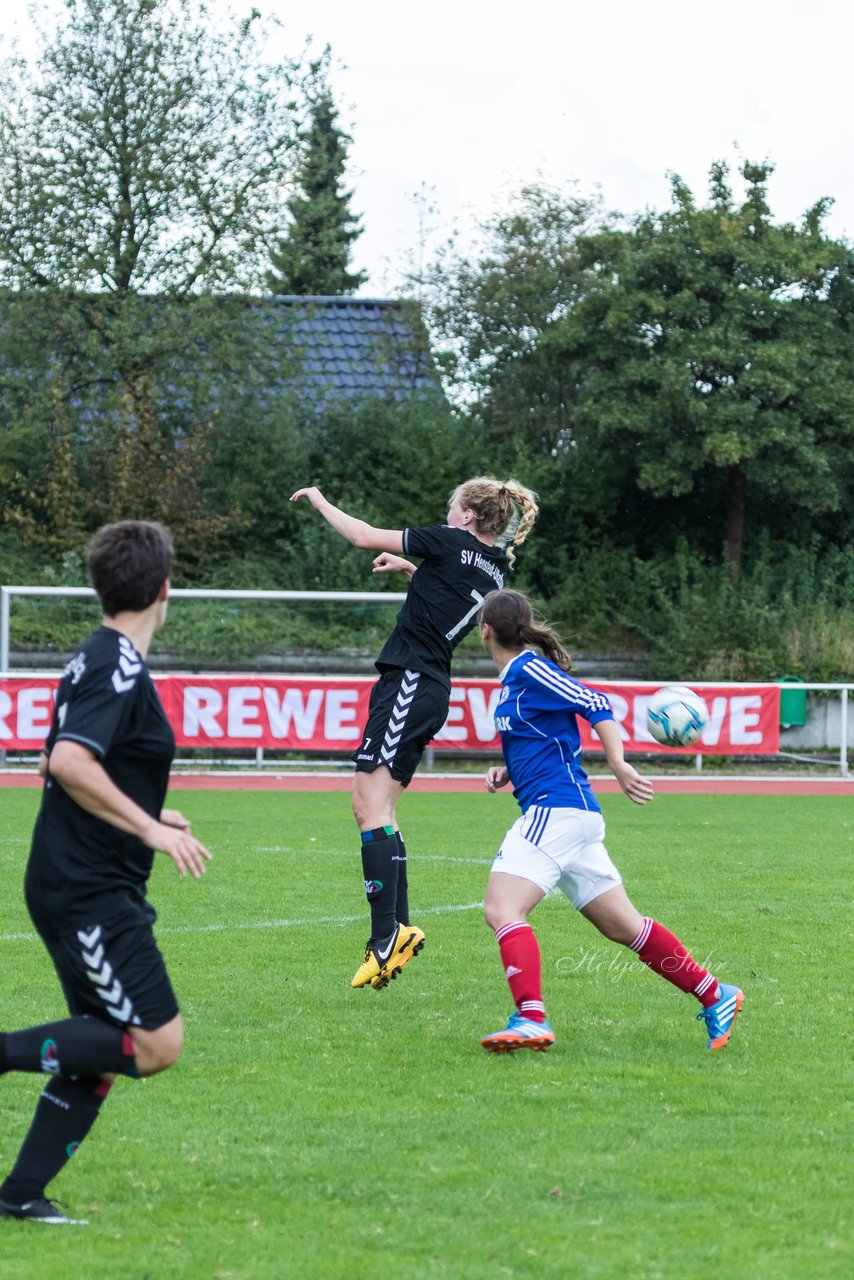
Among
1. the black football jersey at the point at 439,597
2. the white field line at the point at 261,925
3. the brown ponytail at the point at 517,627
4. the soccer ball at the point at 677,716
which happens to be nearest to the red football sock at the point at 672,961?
the brown ponytail at the point at 517,627

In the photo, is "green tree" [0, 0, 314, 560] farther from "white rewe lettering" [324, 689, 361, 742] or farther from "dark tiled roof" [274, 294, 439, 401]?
"white rewe lettering" [324, 689, 361, 742]

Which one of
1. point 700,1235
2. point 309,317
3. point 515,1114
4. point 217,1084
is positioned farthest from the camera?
point 309,317

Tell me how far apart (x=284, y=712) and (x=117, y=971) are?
14.6 meters

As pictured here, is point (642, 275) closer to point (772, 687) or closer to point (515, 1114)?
point (772, 687)

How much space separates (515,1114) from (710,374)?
2053 cm

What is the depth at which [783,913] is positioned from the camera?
30.0ft

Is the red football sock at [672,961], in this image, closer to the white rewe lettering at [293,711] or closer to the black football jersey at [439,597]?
the black football jersey at [439,597]

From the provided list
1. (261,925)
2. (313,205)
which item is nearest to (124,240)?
(313,205)

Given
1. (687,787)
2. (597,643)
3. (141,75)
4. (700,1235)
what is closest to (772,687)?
(687,787)

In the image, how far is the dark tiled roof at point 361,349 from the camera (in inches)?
1120

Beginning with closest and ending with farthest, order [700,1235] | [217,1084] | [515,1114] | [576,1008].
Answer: [700,1235] → [515,1114] → [217,1084] → [576,1008]

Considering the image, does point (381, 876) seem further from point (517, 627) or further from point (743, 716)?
point (743, 716)

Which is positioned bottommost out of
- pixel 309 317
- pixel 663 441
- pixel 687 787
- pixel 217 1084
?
pixel 687 787

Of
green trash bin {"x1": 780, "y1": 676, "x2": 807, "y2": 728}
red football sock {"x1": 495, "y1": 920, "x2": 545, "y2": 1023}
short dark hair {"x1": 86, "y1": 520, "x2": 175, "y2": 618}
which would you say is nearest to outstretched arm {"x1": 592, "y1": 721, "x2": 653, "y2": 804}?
red football sock {"x1": 495, "y1": 920, "x2": 545, "y2": 1023}
